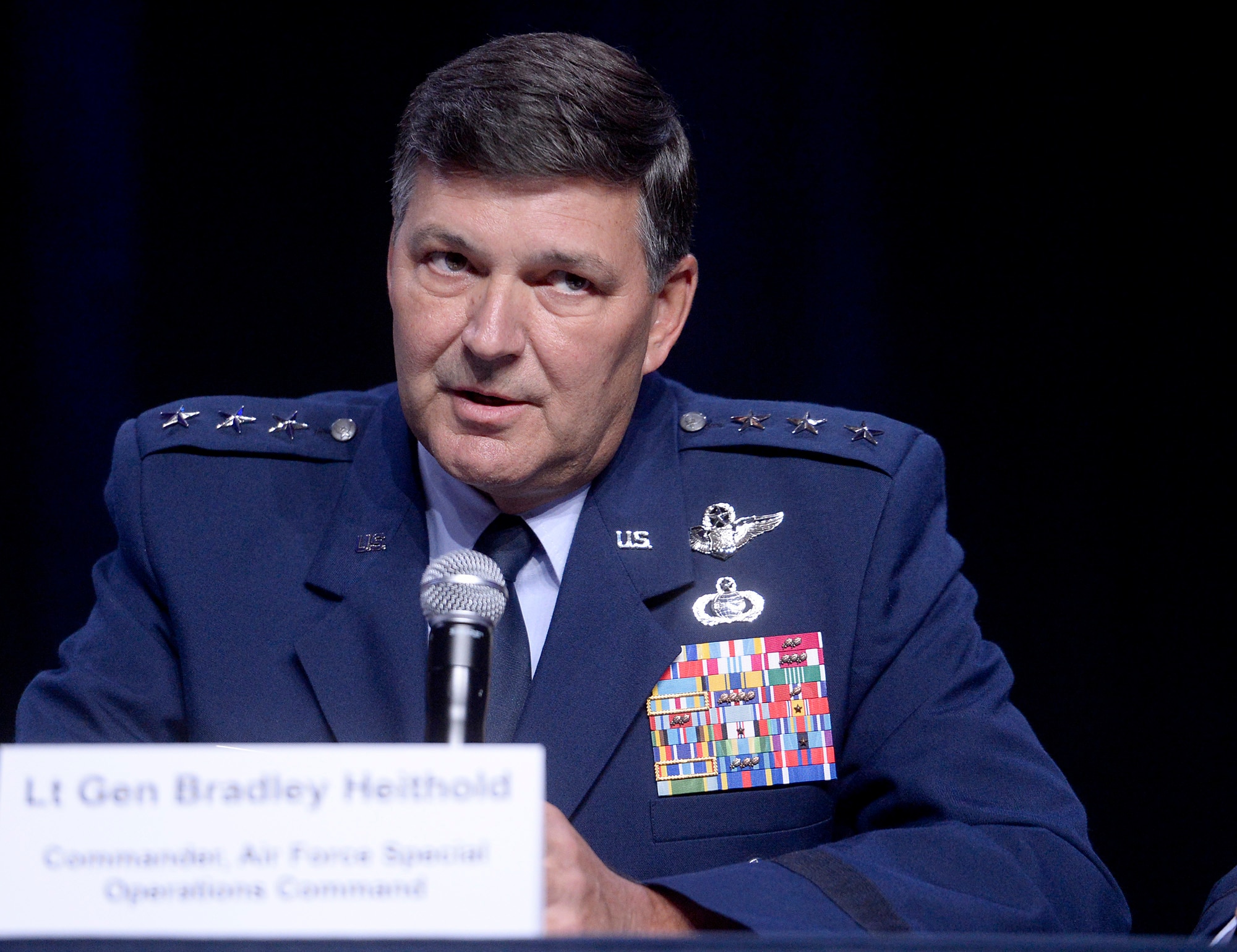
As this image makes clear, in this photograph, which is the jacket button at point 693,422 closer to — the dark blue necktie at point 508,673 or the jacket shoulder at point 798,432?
the jacket shoulder at point 798,432

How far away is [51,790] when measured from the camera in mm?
913

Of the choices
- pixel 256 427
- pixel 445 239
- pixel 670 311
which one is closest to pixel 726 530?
pixel 670 311

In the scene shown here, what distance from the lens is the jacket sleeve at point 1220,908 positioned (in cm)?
130

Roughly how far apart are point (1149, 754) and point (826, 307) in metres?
1.00

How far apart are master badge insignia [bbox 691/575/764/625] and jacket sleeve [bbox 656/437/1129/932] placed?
14 cm

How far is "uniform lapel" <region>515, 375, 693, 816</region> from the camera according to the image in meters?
1.59

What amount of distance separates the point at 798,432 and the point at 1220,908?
2.65 ft

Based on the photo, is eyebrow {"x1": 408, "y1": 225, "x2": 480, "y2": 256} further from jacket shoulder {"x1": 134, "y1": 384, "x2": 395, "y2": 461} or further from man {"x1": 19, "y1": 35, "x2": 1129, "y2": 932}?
jacket shoulder {"x1": 134, "y1": 384, "x2": 395, "y2": 461}

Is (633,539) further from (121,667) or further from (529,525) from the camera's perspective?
(121,667)

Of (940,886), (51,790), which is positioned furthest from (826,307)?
(51,790)

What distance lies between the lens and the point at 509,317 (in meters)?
1.56

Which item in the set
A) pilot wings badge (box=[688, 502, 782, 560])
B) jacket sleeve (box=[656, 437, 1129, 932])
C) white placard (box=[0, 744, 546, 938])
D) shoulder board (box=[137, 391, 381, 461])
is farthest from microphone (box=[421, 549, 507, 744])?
shoulder board (box=[137, 391, 381, 461])

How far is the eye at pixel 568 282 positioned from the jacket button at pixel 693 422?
1.12 ft

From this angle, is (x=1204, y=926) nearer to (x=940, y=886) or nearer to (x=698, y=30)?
(x=940, y=886)
